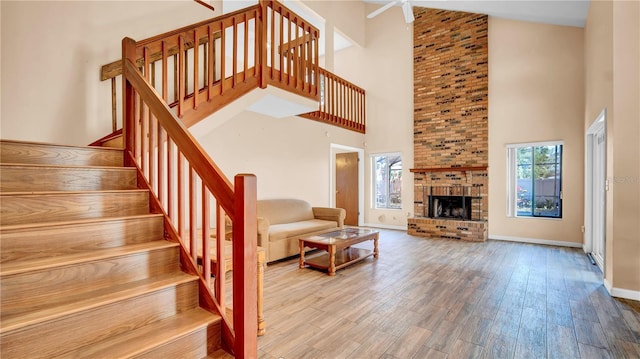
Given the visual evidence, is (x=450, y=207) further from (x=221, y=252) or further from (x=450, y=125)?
(x=221, y=252)

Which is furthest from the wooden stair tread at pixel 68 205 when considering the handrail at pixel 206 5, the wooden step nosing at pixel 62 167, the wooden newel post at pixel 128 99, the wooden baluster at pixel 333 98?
the wooden baluster at pixel 333 98

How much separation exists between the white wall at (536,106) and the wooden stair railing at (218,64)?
396 cm

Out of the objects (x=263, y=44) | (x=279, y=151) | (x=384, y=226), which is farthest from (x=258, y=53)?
(x=384, y=226)

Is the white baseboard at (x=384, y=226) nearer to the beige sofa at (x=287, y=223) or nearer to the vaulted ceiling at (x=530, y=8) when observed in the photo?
the beige sofa at (x=287, y=223)

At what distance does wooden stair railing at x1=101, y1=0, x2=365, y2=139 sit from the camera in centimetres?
288

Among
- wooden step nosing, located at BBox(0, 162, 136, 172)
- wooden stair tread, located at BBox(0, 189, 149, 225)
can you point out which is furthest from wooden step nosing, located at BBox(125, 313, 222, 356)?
wooden step nosing, located at BBox(0, 162, 136, 172)

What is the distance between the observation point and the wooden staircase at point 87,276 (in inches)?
50.7

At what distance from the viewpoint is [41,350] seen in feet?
4.01

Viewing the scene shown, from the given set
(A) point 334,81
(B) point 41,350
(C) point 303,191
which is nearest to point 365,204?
(C) point 303,191

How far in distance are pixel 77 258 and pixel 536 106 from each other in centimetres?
686

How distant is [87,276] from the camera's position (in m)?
1.53

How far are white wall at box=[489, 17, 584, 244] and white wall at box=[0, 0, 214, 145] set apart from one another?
619 cm

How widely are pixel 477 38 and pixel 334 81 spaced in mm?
3058

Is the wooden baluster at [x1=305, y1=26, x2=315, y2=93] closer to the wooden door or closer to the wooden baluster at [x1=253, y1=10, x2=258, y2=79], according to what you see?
the wooden baluster at [x1=253, y1=10, x2=258, y2=79]
